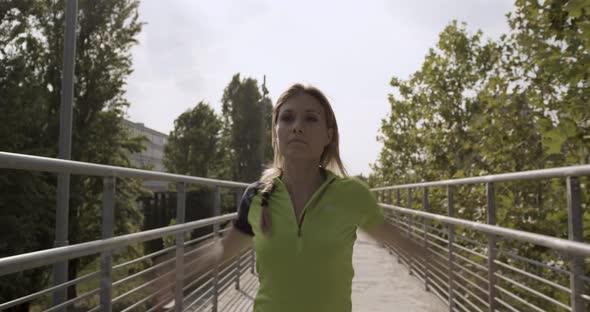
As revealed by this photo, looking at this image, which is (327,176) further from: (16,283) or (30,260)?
(16,283)

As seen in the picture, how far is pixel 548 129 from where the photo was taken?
3820 mm

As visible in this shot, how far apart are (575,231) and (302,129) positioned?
4.46 ft

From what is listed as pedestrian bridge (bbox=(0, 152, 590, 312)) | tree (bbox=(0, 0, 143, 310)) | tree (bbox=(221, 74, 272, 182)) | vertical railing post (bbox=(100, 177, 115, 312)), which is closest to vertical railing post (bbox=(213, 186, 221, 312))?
pedestrian bridge (bbox=(0, 152, 590, 312))

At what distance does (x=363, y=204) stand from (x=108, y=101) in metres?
25.4

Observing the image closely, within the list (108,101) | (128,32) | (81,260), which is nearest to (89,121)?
(108,101)

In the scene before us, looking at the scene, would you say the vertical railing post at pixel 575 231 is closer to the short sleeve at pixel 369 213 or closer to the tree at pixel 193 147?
the short sleeve at pixel 369 213

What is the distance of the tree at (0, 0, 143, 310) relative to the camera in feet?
58.8

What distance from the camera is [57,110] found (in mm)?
23438

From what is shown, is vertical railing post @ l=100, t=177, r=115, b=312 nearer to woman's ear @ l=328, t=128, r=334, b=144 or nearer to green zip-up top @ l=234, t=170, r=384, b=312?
green zip-up top @ l=234, t=170, r=384, b=312

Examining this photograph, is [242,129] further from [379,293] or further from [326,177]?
[326,177]

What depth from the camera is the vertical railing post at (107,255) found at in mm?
2744

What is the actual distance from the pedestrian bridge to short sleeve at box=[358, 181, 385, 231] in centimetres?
11

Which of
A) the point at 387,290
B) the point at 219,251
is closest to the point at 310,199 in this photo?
the point at 219,251

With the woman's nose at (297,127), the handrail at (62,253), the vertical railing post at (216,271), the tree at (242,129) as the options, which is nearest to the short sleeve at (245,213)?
the woman's nose at (297,127)
